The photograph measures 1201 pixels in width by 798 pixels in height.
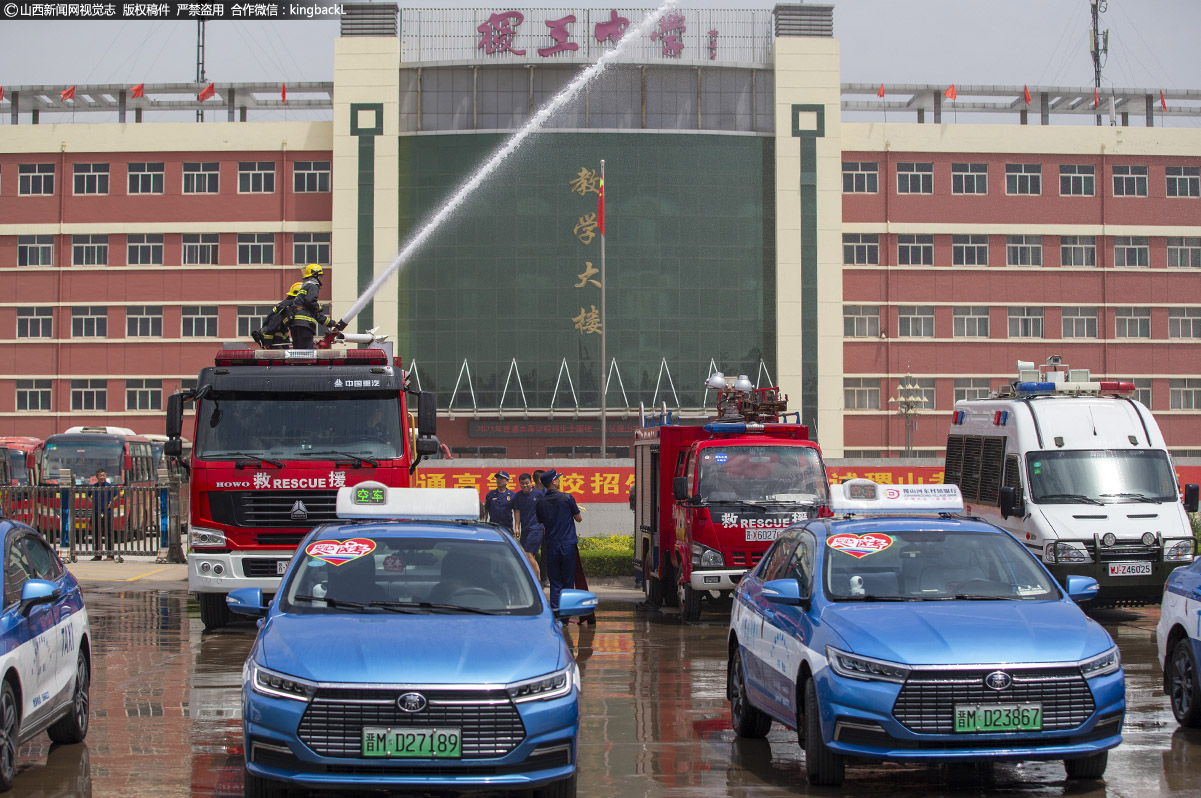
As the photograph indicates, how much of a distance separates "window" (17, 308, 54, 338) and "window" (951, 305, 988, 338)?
40.1m

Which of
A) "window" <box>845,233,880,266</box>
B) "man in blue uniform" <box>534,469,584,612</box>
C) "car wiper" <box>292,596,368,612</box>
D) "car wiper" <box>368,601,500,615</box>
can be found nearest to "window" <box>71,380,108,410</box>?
"window" <box>845,233,880,266</box>

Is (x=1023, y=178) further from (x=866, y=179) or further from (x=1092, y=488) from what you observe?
(x=1092, y=488)

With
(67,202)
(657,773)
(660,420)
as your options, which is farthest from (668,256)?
(657,773)

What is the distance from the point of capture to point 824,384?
5491cm

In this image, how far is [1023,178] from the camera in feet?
189

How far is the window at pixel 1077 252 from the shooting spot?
57.9 metres

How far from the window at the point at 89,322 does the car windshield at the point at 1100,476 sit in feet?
161

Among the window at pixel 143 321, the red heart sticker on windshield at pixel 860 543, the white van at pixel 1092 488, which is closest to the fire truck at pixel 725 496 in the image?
the white van at pixel 1092 488

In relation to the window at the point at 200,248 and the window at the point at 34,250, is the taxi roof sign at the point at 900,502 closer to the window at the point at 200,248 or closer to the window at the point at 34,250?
the window at the point at 200,248

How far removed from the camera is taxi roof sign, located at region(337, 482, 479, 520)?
8898 millimetres

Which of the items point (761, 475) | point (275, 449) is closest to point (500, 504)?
point (761, 475)

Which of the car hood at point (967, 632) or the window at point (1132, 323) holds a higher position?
the window at point (1132, 323)

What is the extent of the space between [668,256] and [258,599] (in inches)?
1877

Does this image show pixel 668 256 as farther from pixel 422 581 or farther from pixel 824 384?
pixel 422 581
